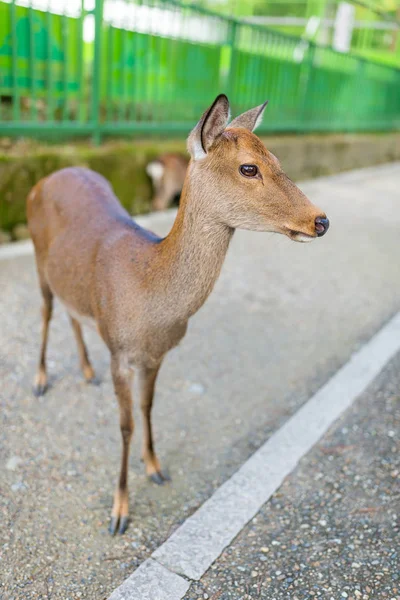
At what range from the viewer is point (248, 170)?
76.5 inches

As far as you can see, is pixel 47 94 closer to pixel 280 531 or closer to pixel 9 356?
pixel 9 356

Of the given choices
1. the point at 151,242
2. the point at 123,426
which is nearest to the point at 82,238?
the point at 151,242

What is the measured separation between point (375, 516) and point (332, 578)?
45cm

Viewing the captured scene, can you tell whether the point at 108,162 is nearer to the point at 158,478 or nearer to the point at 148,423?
the point at 148,423

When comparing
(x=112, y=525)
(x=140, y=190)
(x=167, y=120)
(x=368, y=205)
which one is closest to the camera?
(x=112, y=525)

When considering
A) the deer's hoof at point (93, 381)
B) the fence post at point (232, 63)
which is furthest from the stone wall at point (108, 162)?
the deer's hoof at point (93, 381)

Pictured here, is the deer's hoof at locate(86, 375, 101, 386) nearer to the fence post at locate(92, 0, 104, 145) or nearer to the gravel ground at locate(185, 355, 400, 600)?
the gravel ground at locate(185, 355, 400, 600)

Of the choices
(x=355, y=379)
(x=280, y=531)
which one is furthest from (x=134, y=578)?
(x=355, y=379)

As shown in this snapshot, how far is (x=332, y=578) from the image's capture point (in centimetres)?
216

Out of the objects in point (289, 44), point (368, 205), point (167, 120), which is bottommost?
point (368, 205)

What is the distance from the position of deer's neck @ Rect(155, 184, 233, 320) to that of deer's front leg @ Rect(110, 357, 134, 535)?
0.40m

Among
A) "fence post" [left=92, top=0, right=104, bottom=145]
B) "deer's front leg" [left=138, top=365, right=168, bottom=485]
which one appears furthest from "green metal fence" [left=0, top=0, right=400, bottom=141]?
"deer's front leg" [left=138, top=365, right=168, bottom=485]

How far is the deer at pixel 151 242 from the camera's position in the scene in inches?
76.4

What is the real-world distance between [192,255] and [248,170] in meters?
0.37
